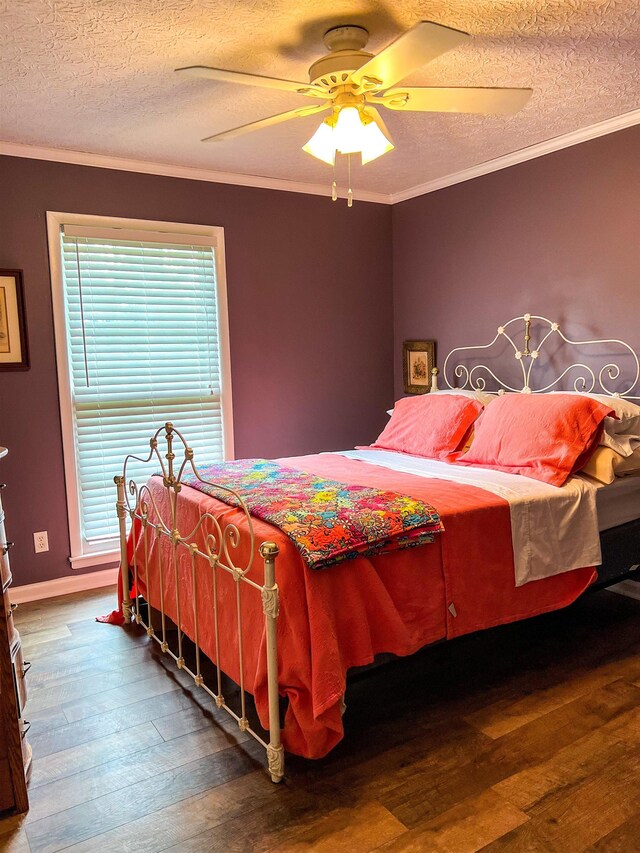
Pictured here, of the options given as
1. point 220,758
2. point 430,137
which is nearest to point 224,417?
point 430,137

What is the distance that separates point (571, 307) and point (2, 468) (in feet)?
10.6

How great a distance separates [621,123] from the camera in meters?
3.21

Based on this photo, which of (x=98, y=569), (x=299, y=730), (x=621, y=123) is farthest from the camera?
(x=98, y=569)

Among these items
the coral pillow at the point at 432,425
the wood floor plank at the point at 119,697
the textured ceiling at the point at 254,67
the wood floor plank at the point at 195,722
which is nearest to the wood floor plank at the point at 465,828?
the wood floor plank at the point at 195,722

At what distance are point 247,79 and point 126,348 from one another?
2.01 m

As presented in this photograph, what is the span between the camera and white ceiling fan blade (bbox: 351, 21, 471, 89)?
176 centimetres

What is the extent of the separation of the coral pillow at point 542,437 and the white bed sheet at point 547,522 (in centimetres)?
8

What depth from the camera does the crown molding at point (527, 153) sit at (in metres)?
3.22

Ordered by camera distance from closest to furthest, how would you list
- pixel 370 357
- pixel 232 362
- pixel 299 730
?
pixel 299 730, pixel 232 362, pixel 370 357

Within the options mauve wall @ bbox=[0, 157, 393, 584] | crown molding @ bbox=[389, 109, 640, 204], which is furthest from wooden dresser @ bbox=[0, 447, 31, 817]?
crown molding @ bbox=[389, 109, 640, 204]

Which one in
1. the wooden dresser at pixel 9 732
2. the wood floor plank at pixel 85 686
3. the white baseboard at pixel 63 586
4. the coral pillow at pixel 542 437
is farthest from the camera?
the white baseboard at pixel 63 586

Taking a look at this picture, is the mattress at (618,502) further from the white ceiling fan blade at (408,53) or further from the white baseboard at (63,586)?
the white baseboard at (63,586)

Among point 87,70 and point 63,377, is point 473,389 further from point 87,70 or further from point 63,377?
point 87,70

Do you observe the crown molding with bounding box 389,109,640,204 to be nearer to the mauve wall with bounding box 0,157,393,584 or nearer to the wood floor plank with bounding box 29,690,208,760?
the mauve wall with bounding box 0,157,393,584
